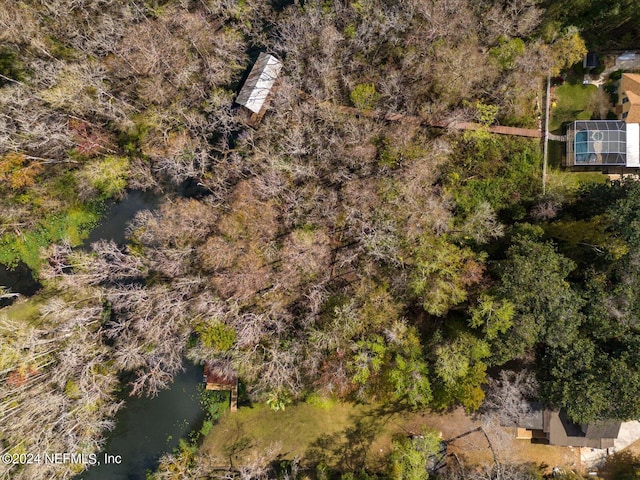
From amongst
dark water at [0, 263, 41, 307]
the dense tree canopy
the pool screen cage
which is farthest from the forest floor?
the pool screen cage

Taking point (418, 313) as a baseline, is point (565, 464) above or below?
below

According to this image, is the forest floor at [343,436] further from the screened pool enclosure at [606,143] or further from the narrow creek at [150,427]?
the screened pool enclosure at [606,143]

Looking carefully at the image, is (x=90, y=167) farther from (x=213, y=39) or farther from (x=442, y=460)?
(x=442, y=460)

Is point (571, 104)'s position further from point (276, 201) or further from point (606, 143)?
point (276, 201)

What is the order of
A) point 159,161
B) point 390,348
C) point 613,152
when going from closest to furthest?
1. point 390,348
2. point 613,152
3. point 159,161

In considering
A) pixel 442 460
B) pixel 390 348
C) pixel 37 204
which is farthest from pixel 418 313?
pixel 37 204

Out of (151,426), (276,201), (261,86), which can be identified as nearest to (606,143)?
(276,201)
